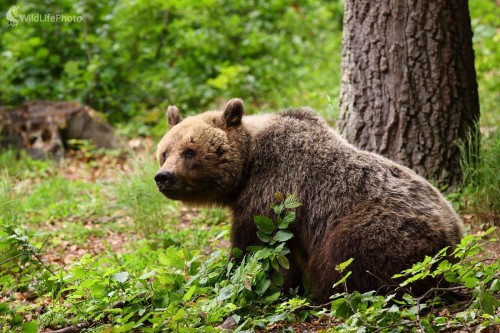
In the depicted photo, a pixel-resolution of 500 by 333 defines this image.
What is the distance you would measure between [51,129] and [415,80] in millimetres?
7013

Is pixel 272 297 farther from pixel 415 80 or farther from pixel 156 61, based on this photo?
pixel 156 61

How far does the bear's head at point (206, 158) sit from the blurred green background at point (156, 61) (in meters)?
5.73

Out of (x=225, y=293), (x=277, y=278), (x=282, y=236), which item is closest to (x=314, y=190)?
(x=282, y=236)

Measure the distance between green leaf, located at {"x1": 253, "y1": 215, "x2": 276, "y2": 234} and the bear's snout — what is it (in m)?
0.87

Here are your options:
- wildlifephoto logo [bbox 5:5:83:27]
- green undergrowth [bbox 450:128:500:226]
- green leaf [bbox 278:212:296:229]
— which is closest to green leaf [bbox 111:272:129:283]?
green leaf [bbox 278:212:296:229]

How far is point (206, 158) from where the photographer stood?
18.5 ft

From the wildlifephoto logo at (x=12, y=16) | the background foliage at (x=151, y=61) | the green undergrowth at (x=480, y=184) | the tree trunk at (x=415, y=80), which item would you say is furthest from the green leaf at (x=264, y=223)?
the wildlifephoto logo at (x=12, y=16)

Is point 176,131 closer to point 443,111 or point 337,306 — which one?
point 337,306

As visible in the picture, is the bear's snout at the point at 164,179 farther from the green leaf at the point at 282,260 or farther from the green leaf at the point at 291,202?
the green leaf at the point at 282,260

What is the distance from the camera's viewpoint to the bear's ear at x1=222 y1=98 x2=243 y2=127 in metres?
5.77

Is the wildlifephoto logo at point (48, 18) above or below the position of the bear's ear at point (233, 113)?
above

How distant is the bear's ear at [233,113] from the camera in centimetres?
577

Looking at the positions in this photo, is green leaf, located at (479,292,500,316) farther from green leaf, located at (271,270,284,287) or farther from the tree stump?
the tree stump

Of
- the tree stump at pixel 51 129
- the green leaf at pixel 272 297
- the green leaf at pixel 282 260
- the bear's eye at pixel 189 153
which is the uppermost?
the tree stump at pixel 51 129
